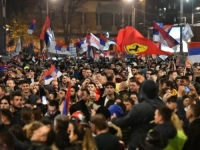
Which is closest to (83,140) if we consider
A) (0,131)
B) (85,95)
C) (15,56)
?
(0,131)

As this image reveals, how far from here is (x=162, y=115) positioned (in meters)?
7.39

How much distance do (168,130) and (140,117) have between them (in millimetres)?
846

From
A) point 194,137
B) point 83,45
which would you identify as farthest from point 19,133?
point 83,45

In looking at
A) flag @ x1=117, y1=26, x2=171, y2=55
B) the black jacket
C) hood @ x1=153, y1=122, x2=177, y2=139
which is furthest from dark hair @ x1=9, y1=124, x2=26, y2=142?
flag @ x1=117, y1=26, x2=171, y2=55

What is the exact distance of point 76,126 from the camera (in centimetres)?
720

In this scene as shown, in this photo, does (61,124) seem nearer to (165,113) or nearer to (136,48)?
(165,113)

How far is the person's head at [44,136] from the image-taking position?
6.73 meters

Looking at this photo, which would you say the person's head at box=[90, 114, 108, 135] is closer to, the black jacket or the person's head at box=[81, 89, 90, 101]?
the black jacket

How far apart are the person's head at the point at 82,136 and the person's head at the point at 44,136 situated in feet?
1.23

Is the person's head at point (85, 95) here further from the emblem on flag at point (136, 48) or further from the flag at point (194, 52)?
the emblem on flag at point (136, 48)

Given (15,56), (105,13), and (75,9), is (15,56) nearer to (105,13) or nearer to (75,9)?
(75,9)

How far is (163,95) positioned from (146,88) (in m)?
3.22

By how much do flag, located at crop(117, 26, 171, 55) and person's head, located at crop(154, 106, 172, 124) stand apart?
370 inches

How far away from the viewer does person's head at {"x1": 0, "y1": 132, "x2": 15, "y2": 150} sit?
6.65 metres
